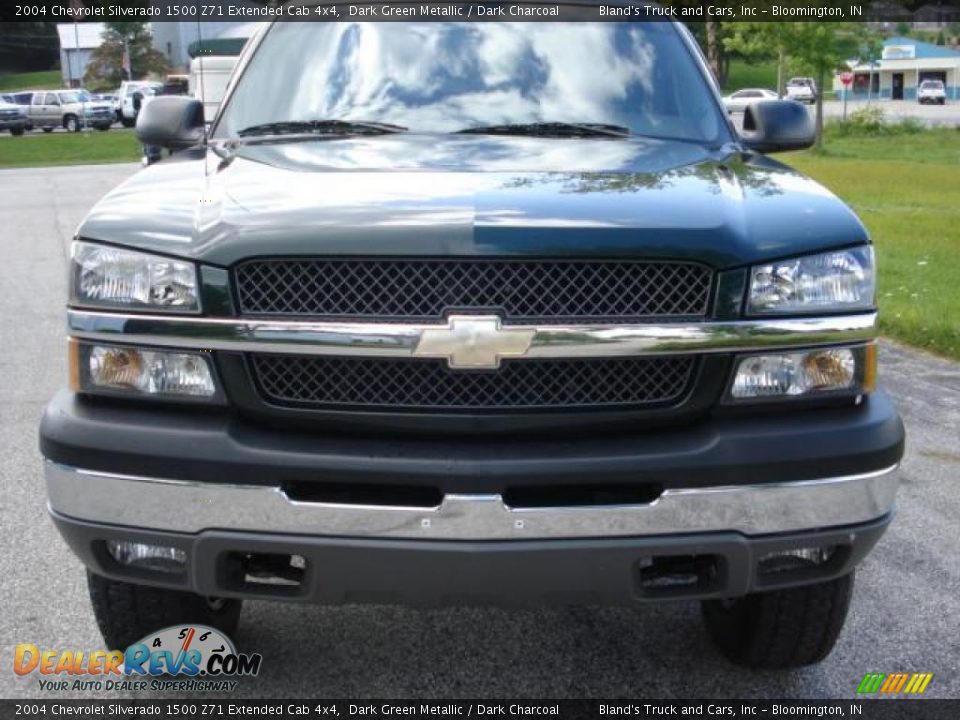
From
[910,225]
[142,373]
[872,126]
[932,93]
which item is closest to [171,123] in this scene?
[142,373]

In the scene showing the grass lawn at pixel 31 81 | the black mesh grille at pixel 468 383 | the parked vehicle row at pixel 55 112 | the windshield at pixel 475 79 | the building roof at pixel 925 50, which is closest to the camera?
the black mesh grille at pixel 468 383

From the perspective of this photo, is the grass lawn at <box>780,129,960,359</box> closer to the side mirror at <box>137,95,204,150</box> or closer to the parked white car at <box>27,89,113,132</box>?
the side mirror at <box>137,95,204,150</box>

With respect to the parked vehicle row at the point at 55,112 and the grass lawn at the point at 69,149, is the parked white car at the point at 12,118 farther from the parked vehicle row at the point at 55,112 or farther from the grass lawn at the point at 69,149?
the grass lawn at the point at 69,149

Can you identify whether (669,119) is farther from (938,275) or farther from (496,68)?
(938,275)

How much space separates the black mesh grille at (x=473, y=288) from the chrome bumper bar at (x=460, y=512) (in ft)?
1.40

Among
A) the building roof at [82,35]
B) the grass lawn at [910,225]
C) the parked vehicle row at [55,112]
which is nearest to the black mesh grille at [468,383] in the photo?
the grass lawn at [910,225]

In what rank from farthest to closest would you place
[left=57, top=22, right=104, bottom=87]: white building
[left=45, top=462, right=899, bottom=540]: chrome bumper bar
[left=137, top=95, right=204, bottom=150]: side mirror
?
[left=57, top=22, right=104, bottom=87]: white building
[left=137, top=95, right=204, bottom=150]: side mirror
[left=45, top=462, right=899, bottom=540]: chrome bumper bar

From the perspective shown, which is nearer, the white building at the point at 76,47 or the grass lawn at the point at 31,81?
the white building at the point at 76,47

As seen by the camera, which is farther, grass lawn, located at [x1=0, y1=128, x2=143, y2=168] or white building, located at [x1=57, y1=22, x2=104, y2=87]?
white building, located at [x1=57, y1=22, x2=104, y2=87]

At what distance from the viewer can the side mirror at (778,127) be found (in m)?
4.27

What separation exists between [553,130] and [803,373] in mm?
1320

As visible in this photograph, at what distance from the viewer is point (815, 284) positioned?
2.96m

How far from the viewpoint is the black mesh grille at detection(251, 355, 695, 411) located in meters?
2.84

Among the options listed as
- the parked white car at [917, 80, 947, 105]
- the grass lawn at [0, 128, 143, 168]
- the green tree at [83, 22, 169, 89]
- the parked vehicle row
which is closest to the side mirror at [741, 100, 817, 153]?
the grass lawn at [0, 128, 143, 168]
